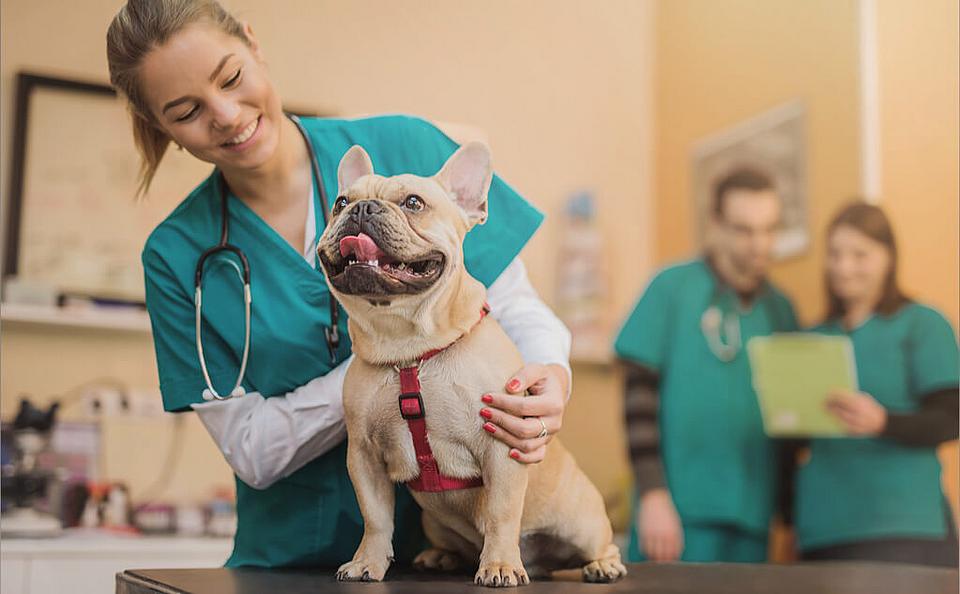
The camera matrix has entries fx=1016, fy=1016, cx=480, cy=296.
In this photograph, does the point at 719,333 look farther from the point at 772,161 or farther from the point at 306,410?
the point at 306,410

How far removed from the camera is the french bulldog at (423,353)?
86 centimetres

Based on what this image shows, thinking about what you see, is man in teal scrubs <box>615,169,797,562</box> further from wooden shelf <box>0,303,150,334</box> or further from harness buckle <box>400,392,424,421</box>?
harness buckle <box>400,392,424,421</box>

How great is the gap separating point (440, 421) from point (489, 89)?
1540mm

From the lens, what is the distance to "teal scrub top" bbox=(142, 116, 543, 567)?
1.09 metres

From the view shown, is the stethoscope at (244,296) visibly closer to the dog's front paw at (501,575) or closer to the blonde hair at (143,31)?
the blonde hair at (143,31)

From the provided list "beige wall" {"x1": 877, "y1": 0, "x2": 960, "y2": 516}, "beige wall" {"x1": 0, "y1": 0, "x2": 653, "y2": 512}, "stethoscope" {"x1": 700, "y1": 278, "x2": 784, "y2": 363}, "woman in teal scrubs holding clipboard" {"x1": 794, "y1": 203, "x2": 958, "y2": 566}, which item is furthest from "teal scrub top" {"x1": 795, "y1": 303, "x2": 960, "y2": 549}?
"beige wall" {"x1": 0, "y1": 0, "x2": 653, "y2": 512}

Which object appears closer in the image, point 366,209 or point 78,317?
point 366,209

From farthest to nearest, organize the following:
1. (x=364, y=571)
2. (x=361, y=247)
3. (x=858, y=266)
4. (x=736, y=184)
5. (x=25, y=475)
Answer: (x=736, y=184)
(x=858, y=266)
(x=25, y=475)
(x=364, y=571)
(x=361, y=247)

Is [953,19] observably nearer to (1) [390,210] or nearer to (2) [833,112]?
(2) [833,112]

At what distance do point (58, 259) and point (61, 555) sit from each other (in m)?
0.69

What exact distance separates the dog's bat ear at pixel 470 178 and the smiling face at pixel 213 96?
0.71ft

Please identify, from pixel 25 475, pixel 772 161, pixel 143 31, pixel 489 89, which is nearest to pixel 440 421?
pixel 143 31

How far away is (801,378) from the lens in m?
2.32

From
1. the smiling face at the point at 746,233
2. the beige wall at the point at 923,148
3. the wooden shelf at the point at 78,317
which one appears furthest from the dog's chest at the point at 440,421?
the smiling face at the point at 746,233
